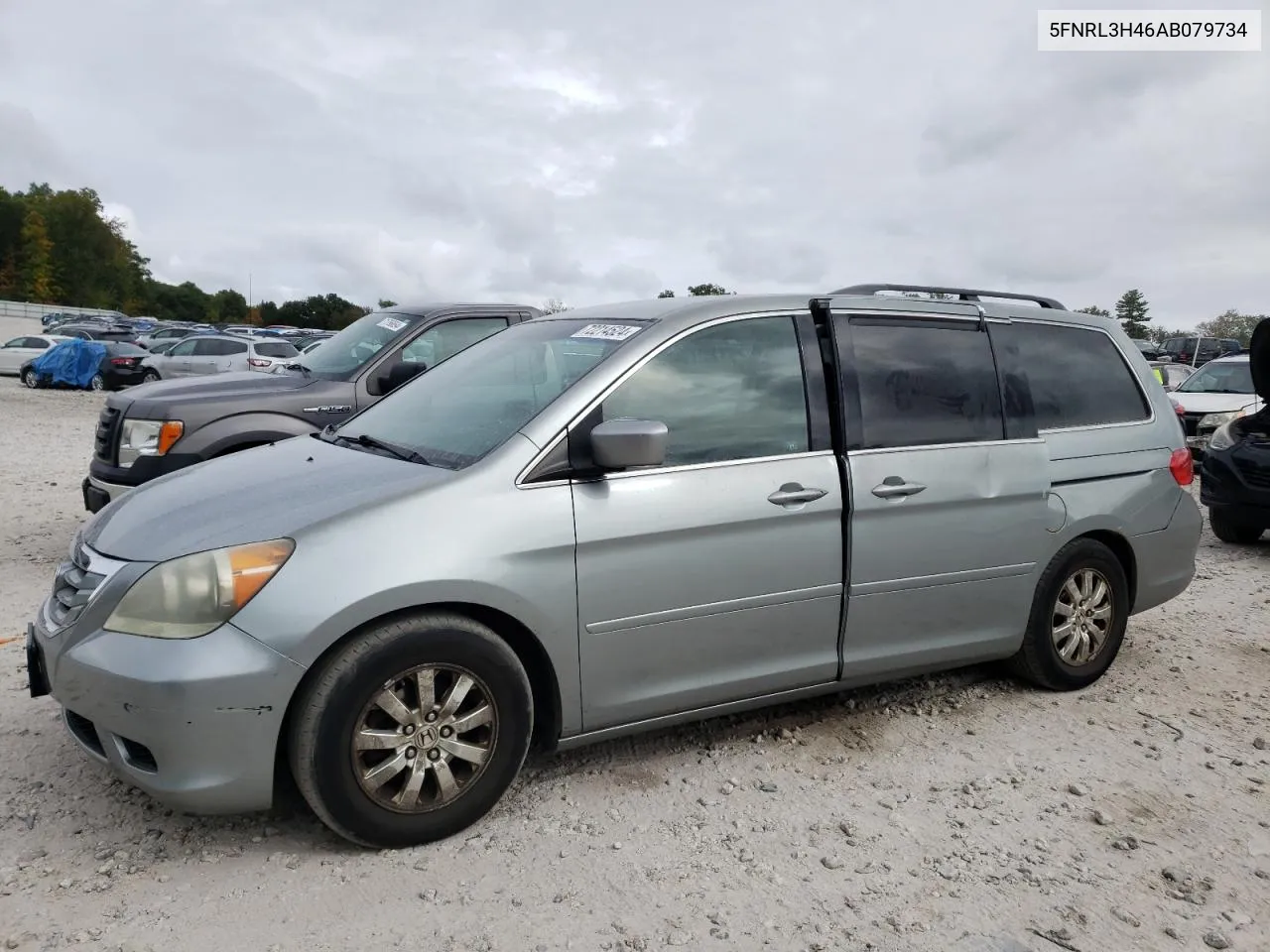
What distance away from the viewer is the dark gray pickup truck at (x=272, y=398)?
627cm

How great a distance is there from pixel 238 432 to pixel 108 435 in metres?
0.86

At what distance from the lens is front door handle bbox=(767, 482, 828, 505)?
373cm

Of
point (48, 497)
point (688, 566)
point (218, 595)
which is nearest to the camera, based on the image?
point (218, 595)

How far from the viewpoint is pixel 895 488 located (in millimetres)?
4020

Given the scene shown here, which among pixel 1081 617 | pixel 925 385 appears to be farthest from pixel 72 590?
pixel 1081 617

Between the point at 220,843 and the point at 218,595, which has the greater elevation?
the point at 218,595

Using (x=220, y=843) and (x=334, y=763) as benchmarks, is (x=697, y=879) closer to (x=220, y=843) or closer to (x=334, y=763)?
(x=334, y=763)

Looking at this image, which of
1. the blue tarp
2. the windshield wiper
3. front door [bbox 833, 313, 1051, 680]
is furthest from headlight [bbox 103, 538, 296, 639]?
the blue tarp

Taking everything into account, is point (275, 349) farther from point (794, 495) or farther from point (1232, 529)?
point (794, 495)

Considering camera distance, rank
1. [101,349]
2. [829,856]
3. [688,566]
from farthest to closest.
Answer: [101,349], [688,566], [829,856]

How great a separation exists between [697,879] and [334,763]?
1.16 m

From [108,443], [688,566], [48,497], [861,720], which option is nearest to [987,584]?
[861,720]

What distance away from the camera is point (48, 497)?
29.7ft

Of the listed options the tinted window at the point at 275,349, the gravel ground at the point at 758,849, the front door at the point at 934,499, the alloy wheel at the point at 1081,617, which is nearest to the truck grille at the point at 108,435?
the gravel ground at the point at 758,849
